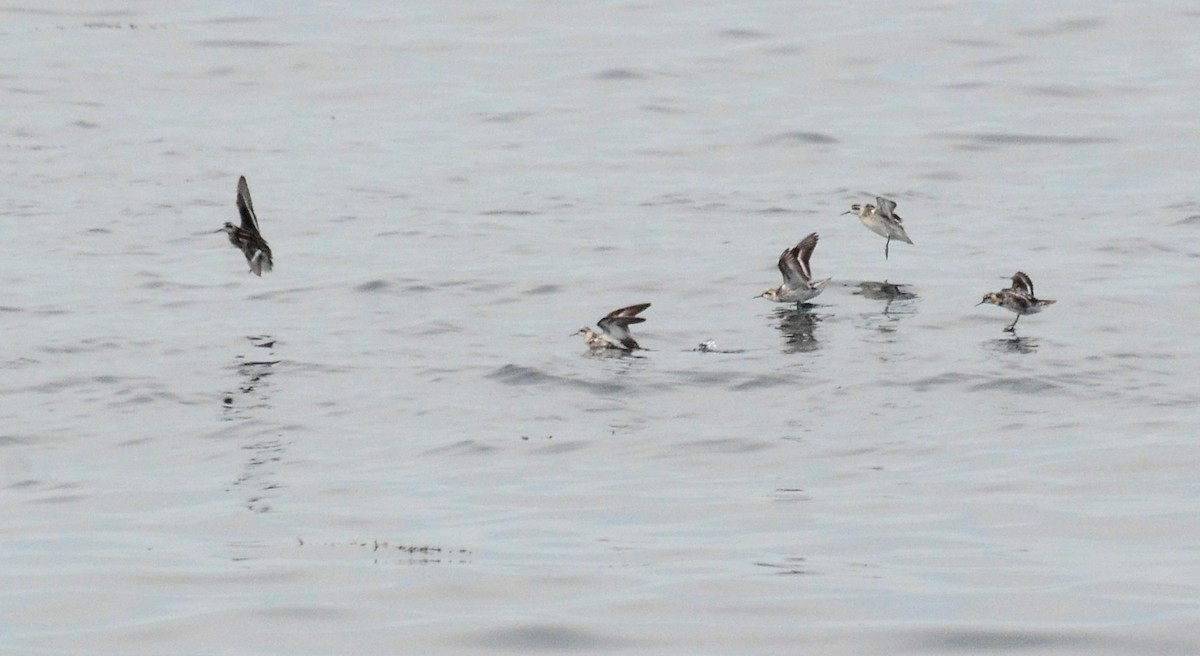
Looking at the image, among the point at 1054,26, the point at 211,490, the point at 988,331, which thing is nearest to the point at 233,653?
the point at 211,490

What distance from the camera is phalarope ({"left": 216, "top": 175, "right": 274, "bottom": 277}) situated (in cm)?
1864

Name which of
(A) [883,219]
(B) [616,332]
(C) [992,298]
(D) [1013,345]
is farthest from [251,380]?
(A) [883,219]

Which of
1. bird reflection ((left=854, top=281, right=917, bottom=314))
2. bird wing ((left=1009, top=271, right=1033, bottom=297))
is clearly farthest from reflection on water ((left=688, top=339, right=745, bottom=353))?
bird wing ((left=1009, top=271, right=1033, bottom=297))

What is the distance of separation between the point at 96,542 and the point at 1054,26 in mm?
38287

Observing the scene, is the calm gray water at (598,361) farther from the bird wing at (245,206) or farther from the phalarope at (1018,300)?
the bird wing at (245,206)

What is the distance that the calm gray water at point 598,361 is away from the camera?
11258 millimetres

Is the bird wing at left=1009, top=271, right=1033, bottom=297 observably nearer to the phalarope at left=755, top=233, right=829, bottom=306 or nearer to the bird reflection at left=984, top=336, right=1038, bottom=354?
the bird reflection at left=984, top=336, right=1038, bottom=354

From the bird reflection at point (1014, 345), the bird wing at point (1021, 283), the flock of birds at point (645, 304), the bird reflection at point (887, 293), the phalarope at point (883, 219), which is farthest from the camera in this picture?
the phalarope at point (883, 219)

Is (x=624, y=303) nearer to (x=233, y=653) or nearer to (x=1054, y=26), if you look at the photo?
(x=233, y=653)

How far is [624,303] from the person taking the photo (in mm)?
22766

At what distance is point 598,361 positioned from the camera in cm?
1897

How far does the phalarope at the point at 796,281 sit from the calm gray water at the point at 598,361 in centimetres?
54

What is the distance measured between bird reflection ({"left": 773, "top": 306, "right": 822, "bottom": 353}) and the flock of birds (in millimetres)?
159

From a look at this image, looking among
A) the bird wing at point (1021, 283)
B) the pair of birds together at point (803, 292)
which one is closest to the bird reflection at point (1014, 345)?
the pair of birds together at point (803, 292)
